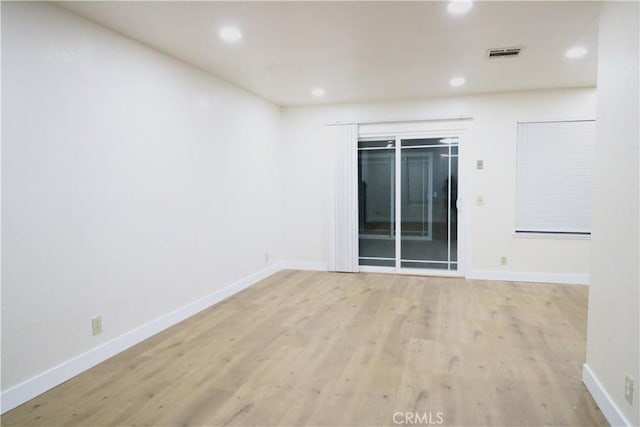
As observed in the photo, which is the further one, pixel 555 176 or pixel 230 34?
pixel 555 176

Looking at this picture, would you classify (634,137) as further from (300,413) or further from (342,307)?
(342,307)

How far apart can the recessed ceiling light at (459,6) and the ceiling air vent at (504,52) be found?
3.36 feet

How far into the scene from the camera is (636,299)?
6.23ft

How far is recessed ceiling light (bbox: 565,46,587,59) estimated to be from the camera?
11.7ft

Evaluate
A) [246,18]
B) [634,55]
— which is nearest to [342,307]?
[246,18]

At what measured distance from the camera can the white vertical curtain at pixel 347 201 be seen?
19.3ft

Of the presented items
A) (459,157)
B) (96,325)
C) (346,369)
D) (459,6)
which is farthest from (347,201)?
(96,325)

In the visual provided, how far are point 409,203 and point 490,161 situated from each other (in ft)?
4.02

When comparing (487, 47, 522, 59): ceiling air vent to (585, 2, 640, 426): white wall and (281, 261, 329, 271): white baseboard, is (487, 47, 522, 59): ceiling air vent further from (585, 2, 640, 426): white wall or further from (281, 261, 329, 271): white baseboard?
(281, 261, 329, 271): white baseboard

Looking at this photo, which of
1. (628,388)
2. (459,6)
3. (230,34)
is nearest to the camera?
(628,388)

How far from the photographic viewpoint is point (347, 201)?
19.5ft

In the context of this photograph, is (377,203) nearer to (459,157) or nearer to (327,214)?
(327,214)

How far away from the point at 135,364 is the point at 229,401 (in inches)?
37.6

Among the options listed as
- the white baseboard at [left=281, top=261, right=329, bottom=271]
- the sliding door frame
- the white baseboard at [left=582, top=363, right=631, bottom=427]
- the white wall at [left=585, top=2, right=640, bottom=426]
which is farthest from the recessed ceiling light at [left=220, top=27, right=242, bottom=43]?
the white baseboard at [left=281, top=261, right=329, bottom=271]
